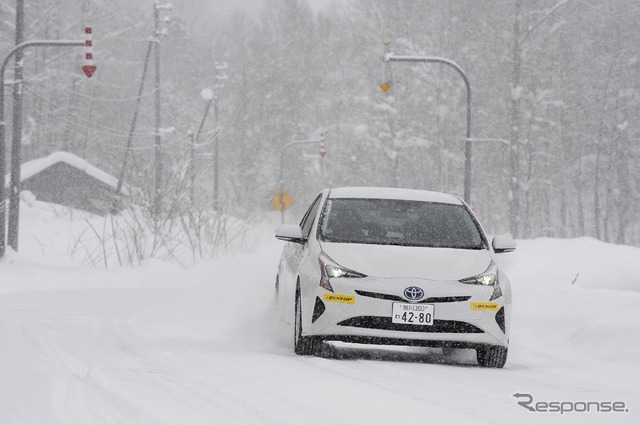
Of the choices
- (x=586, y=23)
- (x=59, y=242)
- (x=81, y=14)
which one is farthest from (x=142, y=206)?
(x=586, y=23)

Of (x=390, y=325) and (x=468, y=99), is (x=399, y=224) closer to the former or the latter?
(x=390, y=325)

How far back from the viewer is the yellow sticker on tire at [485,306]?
8367mm

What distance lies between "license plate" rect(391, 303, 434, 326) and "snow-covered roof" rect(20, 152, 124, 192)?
36555mm

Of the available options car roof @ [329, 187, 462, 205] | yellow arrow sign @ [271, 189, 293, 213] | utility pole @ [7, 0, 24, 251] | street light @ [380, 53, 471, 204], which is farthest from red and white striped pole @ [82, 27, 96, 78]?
yellow arrow sign @ [271, 189, 293, 213]

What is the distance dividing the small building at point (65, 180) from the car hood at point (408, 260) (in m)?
35.8

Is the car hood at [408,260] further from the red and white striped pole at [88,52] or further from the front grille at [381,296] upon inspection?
the red and white striped pole at [88,52]

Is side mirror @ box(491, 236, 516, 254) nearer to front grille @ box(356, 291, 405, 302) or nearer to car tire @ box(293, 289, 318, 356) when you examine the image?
front grille @ box(356, 291, 405, 302)

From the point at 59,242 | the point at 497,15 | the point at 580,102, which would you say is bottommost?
the point at 59,242

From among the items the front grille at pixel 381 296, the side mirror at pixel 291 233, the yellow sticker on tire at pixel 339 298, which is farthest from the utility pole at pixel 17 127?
the front grille at pixel 381 296

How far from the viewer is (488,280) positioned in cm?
855

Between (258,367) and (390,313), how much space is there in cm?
134

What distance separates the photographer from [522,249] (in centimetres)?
2316

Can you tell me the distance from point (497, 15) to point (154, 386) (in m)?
47.4

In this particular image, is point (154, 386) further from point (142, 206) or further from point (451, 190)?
point (451, 190)
